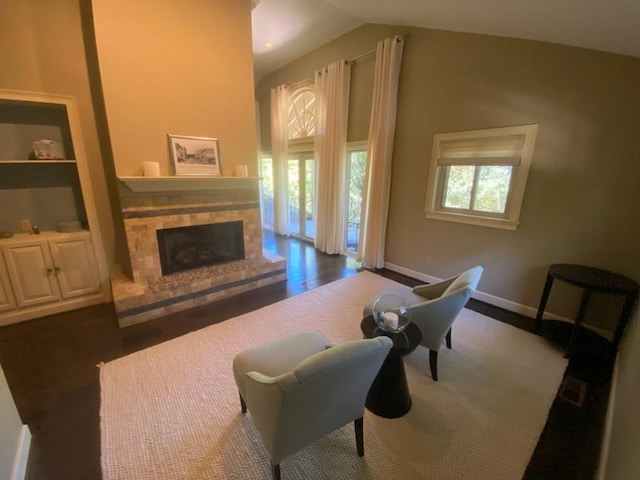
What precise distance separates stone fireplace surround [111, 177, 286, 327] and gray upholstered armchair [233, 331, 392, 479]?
6.27 feet

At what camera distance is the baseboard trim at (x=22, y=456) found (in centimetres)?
130

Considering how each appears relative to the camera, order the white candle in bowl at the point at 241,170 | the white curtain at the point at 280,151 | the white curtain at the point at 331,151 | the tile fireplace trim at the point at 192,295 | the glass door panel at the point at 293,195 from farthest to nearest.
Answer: the glass door panel at the point at 293,195 < the white curtain at the point at 280,151 < the white curtain at the point at 331,151 < the white candle in bowl at the point at 241,170 < the tile fireplace trim at the point at 192,295

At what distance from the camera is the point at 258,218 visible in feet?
12.4

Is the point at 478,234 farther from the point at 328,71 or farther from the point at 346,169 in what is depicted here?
the point at 328,71

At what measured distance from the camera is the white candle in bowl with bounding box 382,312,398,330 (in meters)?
1.68

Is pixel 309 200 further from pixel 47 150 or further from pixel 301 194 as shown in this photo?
pixel 47 150

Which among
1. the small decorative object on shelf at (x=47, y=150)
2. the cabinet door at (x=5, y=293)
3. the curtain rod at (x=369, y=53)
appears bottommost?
the cabinet door at (x=5, y=293)

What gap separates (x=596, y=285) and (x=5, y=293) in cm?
541

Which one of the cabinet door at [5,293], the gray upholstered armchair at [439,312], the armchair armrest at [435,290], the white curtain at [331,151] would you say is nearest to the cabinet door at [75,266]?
the cabinet door at [5,293]

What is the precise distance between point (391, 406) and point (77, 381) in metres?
2.34

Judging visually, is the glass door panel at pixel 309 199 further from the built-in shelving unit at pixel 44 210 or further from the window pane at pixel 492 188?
the built-in shelving unit at pixel 44 210

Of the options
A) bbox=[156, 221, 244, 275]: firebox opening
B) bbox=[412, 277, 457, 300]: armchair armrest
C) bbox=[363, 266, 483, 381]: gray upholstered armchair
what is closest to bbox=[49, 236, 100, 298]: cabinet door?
bbox=[156, 221, 244, 275]: firebox opening

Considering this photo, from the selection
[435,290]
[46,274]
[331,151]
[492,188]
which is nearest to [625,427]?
[435,290]

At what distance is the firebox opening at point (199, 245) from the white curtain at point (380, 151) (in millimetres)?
2000
